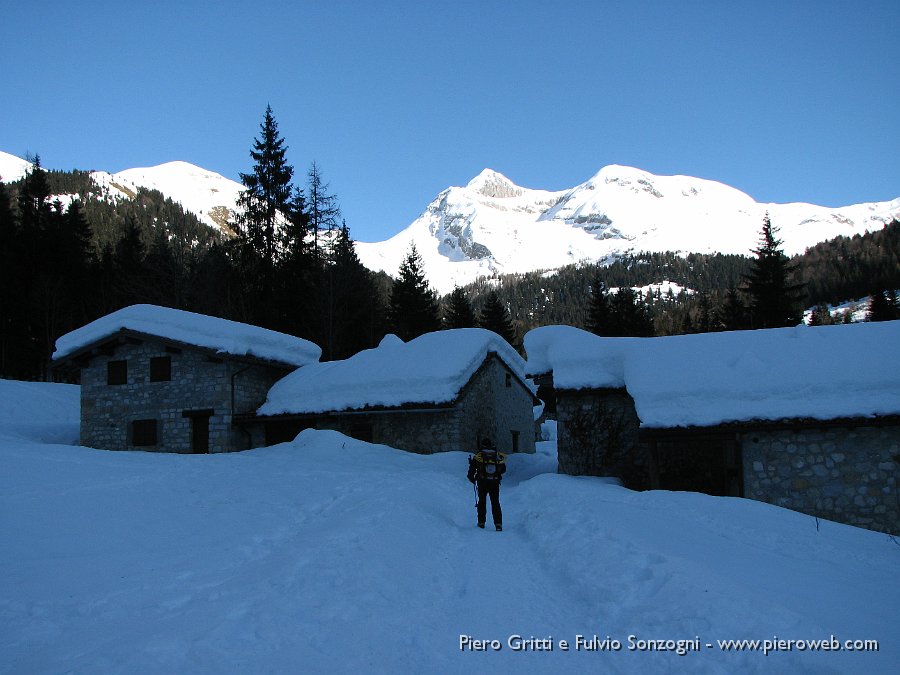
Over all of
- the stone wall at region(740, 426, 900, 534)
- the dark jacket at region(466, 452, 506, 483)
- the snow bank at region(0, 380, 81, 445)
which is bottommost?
the stone wall at region(740, 426, 900, 534)

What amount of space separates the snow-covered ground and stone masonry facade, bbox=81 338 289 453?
1019 cm

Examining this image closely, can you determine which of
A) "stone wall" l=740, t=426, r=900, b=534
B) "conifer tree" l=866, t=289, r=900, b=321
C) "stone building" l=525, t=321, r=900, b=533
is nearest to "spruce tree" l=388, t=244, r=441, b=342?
"stone building" l=525, t=321, r=900, b=533

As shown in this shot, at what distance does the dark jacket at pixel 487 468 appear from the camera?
9.88 m

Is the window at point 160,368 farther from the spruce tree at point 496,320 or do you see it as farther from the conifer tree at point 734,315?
the conifer tree at point 734,315

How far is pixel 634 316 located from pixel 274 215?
28605 millimetres

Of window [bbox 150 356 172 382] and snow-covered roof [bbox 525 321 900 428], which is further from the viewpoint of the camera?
window [bbox 150 356 172 382]

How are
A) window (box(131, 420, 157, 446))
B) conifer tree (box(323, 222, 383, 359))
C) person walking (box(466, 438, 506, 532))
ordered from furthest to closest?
conifer tree (box(323, 222, 383, 359)), window (box(131, 420, 157, 446)), person walking (box(466, 438, 506, 532))

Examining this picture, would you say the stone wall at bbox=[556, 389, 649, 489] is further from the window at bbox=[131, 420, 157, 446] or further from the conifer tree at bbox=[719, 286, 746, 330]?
the conifer tree at bbox=[719, 286, 746, 330]

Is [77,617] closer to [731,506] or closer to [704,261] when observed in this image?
[731,506]

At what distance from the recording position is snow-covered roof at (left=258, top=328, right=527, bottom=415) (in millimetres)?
19531

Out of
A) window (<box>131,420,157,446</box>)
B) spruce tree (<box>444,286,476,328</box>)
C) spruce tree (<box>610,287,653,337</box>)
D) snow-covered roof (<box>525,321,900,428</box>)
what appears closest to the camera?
snow-covered roof (<box>525,321,900,428</box>)

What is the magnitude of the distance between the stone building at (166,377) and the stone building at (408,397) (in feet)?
3.89

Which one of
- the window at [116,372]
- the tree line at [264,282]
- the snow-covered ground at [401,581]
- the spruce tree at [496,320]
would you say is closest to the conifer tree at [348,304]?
the tree line at [264,282]

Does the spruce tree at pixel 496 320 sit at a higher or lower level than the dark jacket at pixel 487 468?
higher
